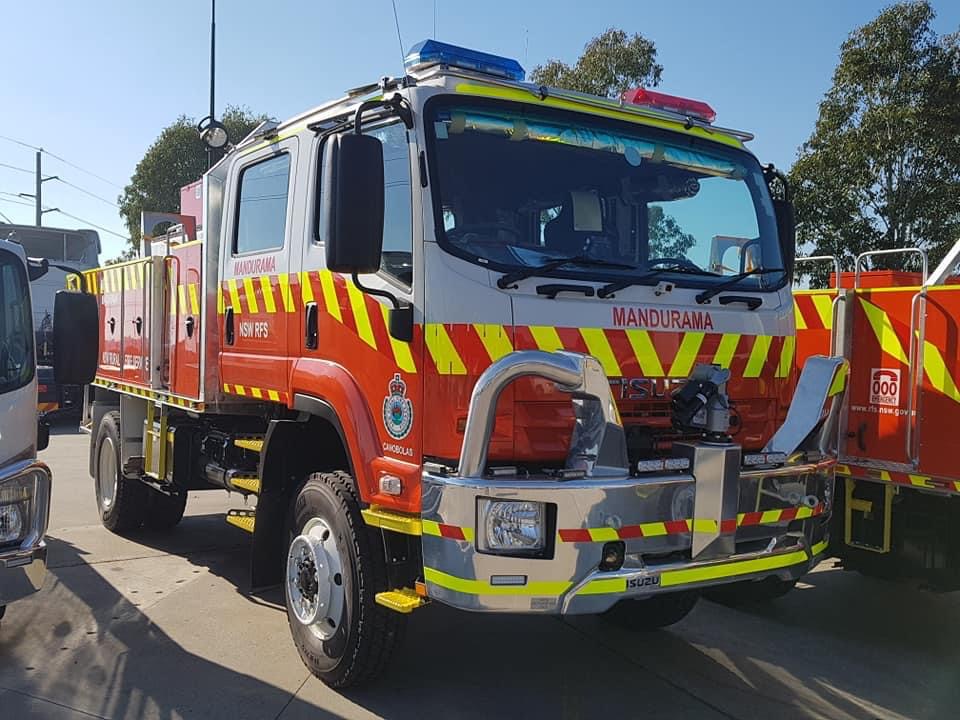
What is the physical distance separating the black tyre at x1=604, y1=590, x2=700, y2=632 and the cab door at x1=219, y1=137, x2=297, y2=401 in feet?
7.85

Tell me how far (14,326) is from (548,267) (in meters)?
2.83

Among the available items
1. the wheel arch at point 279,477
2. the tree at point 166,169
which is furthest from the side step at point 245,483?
the tree at point 166,169

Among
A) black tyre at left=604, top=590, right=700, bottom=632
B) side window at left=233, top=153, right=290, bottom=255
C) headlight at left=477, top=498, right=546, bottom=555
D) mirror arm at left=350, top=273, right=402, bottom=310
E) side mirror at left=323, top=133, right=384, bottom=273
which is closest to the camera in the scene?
headlight at left=477, top=498, right=546, bottom=555

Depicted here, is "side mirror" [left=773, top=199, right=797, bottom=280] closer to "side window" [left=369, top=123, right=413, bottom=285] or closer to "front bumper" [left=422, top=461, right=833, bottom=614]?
"front bumper" [left=422, top=461, right=833, bottom=614]

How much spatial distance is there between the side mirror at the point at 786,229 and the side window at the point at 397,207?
2.07 meters

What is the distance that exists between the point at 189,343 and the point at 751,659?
154 inches

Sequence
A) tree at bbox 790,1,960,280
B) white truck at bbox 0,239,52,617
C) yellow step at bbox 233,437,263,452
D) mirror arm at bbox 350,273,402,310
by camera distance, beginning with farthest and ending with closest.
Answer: tree at bbox 790,1,960,280
yellow step at bbox 233,437,263,452
white truck at bbox 0,239,52,617
mirror arm at bbox 350,273,402,310

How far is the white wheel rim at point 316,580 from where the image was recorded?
13.5ft

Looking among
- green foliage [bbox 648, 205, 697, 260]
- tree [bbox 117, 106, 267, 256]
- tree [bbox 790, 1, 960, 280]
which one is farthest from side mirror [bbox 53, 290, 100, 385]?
tree [bbox 117, 106, 267, 256]

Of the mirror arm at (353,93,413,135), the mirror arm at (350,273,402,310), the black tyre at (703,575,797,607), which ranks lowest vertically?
the black tyre at (703,575,797,607)

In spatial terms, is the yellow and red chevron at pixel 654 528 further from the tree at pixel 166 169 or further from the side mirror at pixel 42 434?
the tree at pixel 166 169

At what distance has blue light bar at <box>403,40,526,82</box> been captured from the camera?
149 inches

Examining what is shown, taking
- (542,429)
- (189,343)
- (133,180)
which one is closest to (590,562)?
(542,429)

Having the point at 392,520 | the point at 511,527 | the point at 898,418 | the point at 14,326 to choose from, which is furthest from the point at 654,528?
the point at 14,326
